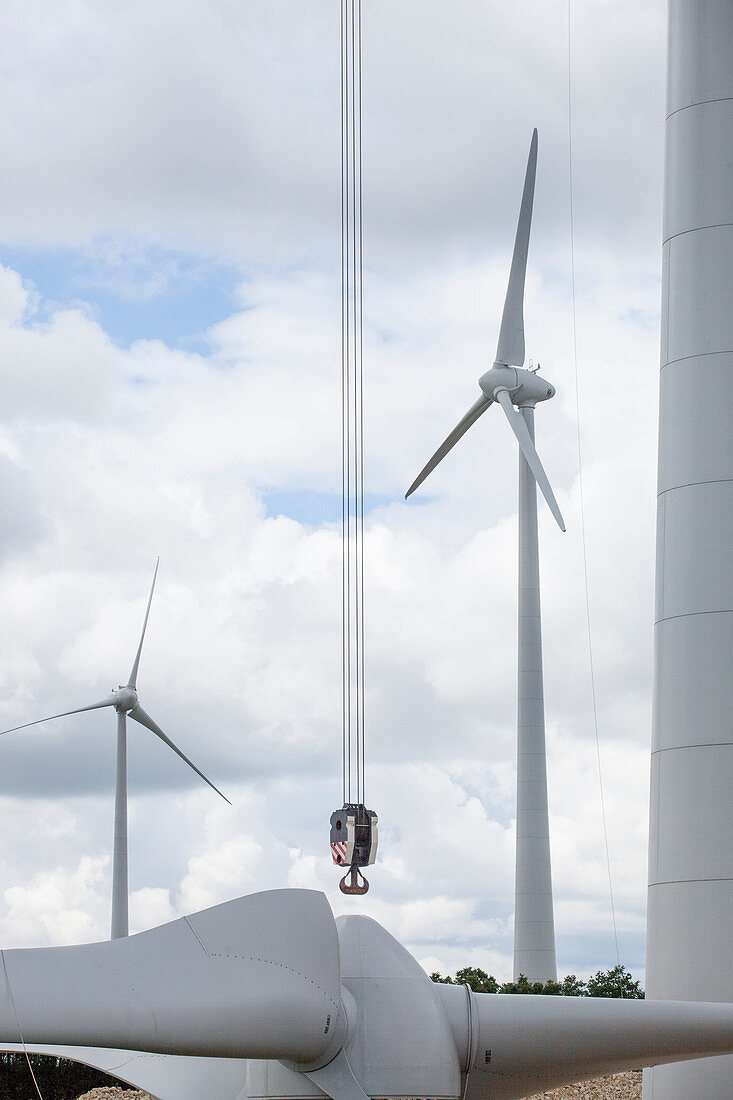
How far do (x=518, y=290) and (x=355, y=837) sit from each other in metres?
37.2

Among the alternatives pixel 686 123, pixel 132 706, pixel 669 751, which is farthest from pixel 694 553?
pixel 132 706

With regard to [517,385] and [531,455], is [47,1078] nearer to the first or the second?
[531,455]

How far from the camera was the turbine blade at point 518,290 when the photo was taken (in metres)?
48.3

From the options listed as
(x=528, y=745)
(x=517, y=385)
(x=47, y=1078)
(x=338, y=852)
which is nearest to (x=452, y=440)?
(x=517, y=385)

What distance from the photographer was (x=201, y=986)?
1373cm

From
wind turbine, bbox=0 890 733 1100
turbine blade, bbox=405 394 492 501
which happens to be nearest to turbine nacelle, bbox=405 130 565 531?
turbine blade, bbox=405 394 492 501

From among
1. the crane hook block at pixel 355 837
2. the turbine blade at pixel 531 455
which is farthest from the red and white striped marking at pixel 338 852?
the turbine blade at pixel 531 455

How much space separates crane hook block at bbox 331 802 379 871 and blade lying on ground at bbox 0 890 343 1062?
1.22 m

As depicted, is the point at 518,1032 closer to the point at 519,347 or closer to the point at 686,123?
the point at 686,123

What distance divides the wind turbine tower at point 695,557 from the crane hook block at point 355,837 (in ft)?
19.2

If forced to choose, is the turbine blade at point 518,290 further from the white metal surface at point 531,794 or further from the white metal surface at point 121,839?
the white metal surface at point 121,839

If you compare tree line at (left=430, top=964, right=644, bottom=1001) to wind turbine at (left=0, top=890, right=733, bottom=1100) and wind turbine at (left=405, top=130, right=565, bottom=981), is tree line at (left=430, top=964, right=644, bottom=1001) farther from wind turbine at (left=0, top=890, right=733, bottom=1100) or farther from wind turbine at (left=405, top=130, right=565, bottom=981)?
wind turbine at (left=0, top=890, right=733, bottom=1100)

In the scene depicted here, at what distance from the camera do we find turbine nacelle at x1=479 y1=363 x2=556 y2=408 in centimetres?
5059

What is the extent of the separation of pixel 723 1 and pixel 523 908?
3576 centimetres
